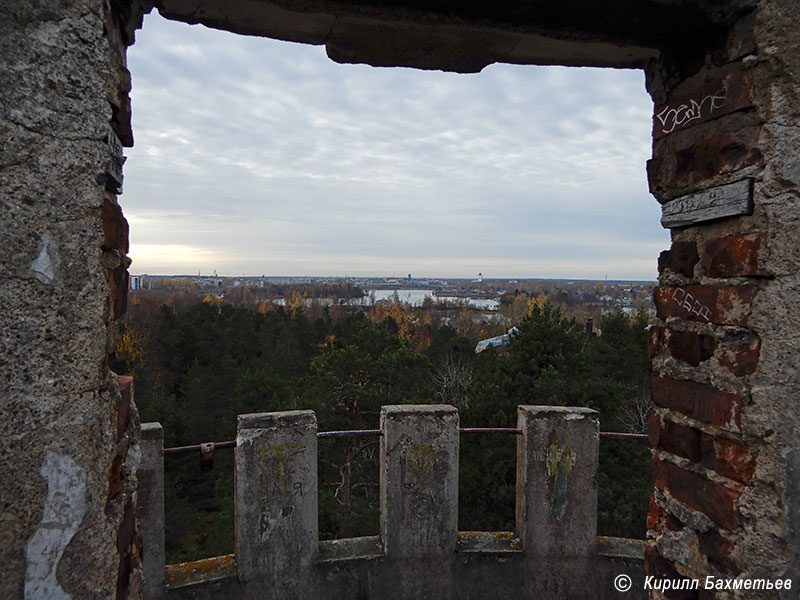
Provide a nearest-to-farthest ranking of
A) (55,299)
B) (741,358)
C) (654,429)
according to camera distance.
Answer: (55,299) < (741,358) < (654,429)

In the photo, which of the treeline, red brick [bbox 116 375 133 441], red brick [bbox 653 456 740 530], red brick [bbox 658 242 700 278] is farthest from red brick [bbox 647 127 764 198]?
the treeline

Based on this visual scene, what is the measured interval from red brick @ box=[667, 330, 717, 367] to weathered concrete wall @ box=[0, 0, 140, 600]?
1621 millimetres

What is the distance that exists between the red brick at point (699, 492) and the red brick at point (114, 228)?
5.72 feet

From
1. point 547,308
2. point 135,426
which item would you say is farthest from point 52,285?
point 547,308

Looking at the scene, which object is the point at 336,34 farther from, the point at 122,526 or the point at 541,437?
the point at 541,437

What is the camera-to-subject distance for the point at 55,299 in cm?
114

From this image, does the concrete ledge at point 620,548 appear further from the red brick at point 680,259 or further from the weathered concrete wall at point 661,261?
the red brick at point 680,259

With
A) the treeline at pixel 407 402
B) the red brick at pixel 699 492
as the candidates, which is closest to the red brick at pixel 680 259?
the red brick at pixel 699 492

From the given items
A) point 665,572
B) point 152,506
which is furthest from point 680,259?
point 152,506

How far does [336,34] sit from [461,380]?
14154 mm

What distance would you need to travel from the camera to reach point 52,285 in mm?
1143

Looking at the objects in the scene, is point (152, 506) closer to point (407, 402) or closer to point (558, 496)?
point (558, 496)

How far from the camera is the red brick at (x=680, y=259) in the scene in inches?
65.3

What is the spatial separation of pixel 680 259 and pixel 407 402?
9.12 m
